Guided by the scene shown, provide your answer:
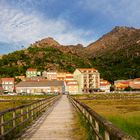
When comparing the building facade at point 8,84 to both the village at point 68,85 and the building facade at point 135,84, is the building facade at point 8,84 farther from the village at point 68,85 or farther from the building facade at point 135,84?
the building facade at point 135,84

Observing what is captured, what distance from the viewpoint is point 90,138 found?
12625 mm

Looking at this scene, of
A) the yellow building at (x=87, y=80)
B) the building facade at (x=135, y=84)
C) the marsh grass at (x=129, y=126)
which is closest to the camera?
the marsh grass at (x=129, y=126)

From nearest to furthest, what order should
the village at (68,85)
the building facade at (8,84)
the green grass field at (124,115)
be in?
the green grass field at (124,115) < the village at (68,85) < the building facade at (8,84)

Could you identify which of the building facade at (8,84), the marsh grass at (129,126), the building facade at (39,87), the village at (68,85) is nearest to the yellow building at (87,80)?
the village at (68,85)

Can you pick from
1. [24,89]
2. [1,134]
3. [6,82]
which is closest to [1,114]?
[1,134]

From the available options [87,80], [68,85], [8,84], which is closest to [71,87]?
[68,85]

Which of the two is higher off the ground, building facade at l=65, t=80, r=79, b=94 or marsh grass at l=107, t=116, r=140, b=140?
building facade at l=65, t=80, r=79, b=94

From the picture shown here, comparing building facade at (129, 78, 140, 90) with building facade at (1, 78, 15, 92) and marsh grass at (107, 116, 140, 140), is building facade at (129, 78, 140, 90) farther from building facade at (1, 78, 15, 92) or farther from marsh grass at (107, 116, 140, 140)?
marsh grass at (107, 116, 140, 140)

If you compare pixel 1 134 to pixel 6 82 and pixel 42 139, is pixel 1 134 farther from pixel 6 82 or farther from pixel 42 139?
pixel 6 82

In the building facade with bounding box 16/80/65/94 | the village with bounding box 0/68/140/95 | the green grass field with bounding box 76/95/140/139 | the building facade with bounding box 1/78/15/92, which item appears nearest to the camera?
the green grass field with bounding box 76/95/140/139

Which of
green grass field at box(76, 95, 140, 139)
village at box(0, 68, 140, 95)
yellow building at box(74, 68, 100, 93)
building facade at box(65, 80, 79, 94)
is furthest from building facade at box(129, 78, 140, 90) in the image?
green grass field at box(76, 95, 140, 139)

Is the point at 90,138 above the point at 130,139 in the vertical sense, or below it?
below

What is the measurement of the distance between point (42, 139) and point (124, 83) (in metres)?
185

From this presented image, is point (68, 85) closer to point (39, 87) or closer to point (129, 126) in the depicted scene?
point (39, 87)
